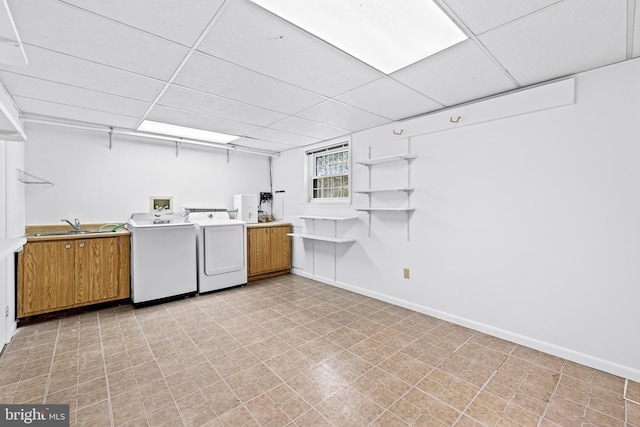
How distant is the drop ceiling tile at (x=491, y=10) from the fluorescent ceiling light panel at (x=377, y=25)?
81 millimetres

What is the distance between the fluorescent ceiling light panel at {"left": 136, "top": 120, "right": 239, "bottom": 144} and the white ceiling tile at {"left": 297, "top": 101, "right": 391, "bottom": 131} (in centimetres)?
161

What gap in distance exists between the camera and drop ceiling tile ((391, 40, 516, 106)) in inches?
78.5

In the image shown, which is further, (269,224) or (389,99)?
(269,224)

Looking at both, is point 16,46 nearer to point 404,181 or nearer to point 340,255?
point 404,181

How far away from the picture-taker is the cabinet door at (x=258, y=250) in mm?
4586

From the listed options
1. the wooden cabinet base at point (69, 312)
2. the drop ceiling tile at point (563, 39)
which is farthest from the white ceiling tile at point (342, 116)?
the wooden cabinet base at point (69, 312)

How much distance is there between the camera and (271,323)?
2.97m

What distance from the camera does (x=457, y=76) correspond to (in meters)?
2.29

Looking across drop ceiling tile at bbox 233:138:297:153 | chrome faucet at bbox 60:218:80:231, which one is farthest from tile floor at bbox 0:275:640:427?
drop ceiling tile at bbox 233:138:297:153

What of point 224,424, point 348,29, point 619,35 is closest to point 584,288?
point 619,35

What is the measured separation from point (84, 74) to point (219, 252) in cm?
257

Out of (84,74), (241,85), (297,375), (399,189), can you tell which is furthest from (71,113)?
(399,189)

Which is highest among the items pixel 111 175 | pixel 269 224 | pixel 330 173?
pixel 330 173

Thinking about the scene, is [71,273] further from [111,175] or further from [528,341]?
[528,341]
